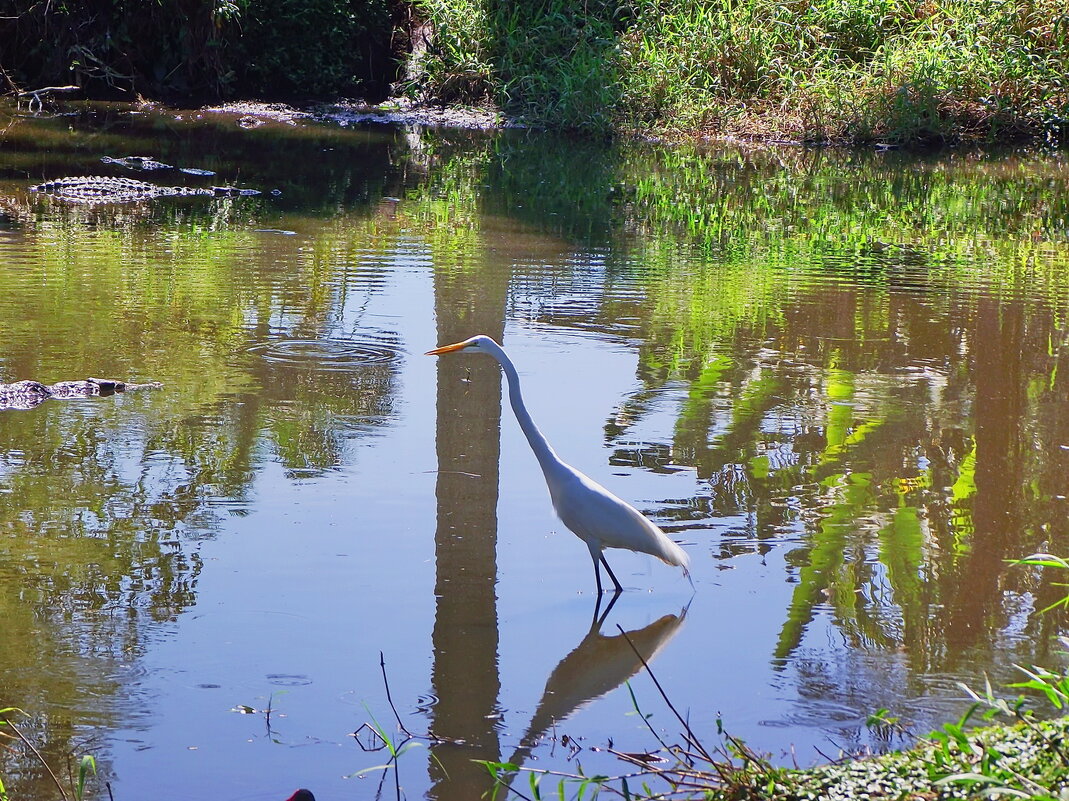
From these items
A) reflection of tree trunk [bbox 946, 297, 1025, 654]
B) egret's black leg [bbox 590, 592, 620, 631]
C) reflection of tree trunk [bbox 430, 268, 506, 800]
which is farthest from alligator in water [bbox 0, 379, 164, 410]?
reflection of tree trunk [bbox 946, 297, 1025, 654]

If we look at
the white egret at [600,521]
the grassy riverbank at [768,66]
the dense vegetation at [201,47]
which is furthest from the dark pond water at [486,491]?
the dense vegetation at [201,47]

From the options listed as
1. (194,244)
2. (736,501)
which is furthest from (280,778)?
(194,244)

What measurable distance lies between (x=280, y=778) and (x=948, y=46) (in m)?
17.0

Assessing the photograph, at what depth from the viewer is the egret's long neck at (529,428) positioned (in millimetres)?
4215

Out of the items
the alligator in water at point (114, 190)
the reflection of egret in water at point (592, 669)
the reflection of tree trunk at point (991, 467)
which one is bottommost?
the reflection of egret in water at point (592, 669)

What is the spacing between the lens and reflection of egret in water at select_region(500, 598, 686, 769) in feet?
11.1

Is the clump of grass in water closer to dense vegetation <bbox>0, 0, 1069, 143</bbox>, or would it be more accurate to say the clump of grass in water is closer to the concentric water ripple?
the concentric water ripple

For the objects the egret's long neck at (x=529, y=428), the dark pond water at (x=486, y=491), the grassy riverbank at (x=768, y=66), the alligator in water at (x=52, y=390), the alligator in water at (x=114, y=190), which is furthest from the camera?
the grassy riverbank at (x=768, y=66)

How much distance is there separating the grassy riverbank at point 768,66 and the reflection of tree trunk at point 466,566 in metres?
11.7

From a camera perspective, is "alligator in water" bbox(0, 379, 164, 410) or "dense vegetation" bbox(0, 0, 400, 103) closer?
"alligator in water" bbox(0, 379, 164, 410)

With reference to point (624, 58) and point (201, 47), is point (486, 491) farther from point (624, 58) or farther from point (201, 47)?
point (201, 47)

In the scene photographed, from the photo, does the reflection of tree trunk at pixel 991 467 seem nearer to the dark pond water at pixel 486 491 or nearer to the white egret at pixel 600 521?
the dark pond water at pixel 486 491

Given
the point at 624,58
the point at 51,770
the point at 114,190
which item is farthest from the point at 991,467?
the point at 624,58

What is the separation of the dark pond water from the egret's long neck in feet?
1.23
